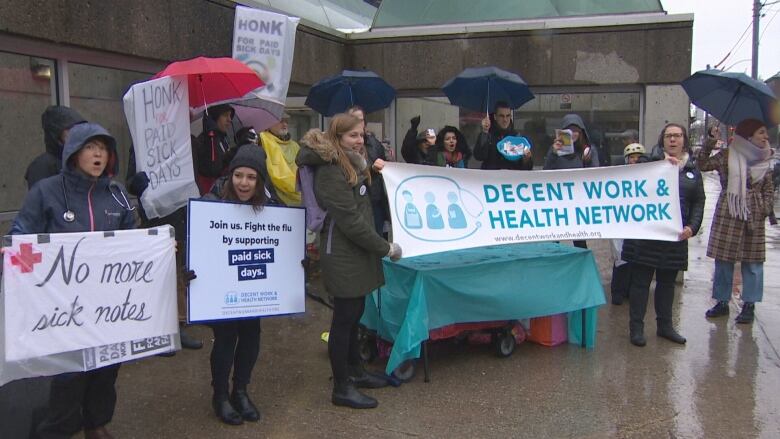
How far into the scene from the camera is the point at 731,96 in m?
5.43

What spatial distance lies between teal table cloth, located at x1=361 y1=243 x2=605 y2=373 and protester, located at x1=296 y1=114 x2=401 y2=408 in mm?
380

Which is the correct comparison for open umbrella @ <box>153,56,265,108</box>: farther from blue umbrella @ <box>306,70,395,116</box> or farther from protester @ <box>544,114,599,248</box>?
protester @ <box>544,114,599,248</box>

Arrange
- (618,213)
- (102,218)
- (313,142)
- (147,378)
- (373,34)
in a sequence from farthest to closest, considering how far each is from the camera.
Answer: (373,34) < (618,213) < (147,378) < (313,142) < (102,218)

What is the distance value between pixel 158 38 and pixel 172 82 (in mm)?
1448

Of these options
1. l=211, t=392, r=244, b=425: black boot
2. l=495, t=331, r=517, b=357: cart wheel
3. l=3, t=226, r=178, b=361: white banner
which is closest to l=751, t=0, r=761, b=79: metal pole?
l=495, t=331, r=517, b=357: cart wheel

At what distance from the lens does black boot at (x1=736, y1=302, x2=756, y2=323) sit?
6004 mm

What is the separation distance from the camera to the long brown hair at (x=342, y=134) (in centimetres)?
387

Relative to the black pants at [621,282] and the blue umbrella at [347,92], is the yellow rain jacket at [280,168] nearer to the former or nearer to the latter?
the blue umbrella at [347,92]

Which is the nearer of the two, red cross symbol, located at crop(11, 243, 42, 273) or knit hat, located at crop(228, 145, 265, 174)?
red cross symbol, located at crop(11, 243, 42, 273)

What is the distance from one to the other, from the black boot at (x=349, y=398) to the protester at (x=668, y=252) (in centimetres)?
244

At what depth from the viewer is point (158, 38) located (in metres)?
5.84

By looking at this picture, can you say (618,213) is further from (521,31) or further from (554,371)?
(521,31)

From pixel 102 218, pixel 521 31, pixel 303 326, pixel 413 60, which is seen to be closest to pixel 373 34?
pixel 413 60

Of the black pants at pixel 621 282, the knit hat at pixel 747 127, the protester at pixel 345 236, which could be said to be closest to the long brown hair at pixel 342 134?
the protester at pixel 345 236
